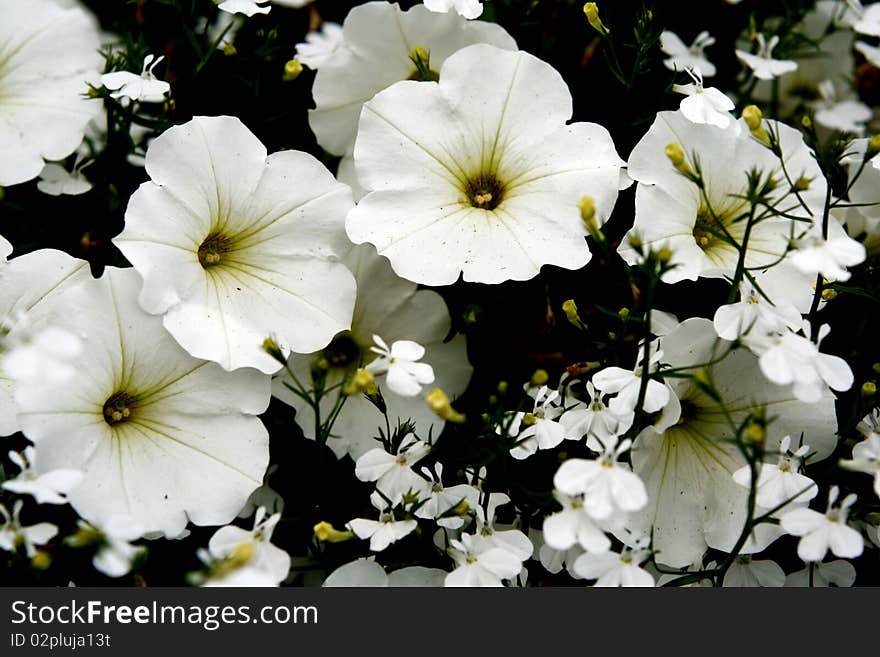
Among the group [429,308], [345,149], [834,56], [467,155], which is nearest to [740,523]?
[429,308]

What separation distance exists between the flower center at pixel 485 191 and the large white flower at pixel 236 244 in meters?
0.17

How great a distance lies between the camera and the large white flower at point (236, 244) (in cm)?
104

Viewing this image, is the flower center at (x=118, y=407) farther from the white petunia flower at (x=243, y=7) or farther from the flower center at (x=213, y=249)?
the white petunia flower at (x=243, y=7)

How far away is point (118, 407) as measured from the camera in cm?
109

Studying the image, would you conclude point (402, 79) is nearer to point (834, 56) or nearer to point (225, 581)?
point (225, 581)

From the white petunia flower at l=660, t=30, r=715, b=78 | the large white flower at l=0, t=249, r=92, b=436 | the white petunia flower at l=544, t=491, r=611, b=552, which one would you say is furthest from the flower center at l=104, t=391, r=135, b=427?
the white petunia flower at l=660, t=30, r=715, b=78

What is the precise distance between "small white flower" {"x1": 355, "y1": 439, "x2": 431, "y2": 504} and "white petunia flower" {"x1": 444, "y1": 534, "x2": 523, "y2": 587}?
0.27 feet

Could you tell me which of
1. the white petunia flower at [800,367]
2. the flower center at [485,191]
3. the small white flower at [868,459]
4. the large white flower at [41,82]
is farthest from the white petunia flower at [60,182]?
the small white flower at [868,459]

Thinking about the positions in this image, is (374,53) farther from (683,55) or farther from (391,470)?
(391,470)

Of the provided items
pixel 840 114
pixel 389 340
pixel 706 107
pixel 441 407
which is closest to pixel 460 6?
pixel 706 107

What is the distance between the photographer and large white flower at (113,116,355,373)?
3.43 ft

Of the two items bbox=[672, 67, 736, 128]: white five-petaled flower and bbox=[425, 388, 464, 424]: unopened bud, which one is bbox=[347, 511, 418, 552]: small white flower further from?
bbox=[672, 67, 736, 128]: white five-petaled flower

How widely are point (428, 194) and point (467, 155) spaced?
0.27 feet

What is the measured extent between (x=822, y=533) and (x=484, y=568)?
33 cm
